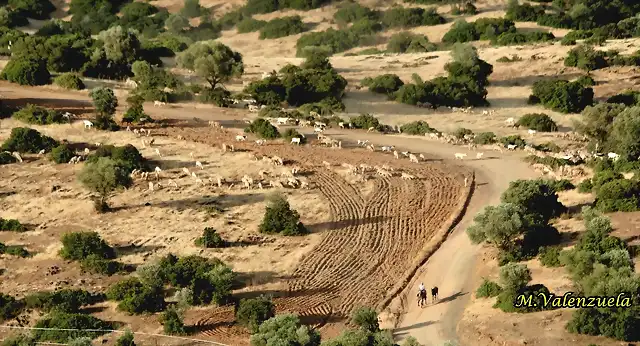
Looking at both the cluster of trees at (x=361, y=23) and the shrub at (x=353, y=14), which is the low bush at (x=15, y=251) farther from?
the shrub at (x=353, y=14)

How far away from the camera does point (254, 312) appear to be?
3800 cm

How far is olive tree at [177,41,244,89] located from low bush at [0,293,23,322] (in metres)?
33.1

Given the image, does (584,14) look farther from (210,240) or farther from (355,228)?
(210,240)

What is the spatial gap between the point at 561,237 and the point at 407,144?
61.4 feet

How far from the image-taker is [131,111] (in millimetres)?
64125

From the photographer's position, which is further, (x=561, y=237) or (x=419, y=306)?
(x=561, y=237)

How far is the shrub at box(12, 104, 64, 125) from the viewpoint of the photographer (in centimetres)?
6272

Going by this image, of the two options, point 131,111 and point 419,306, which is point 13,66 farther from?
point 419,306

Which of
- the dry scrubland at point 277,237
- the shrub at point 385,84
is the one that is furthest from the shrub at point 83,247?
the shrub at point 385,84

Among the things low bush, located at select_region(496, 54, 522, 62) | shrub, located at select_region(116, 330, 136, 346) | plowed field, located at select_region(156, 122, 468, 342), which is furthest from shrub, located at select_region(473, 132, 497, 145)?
shrub, located at select_region(116, 330, 136, 346)

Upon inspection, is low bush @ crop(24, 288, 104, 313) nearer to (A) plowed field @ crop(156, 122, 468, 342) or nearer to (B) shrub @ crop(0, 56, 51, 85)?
(A) plowed field @ crop(156, 122, 468, 342)

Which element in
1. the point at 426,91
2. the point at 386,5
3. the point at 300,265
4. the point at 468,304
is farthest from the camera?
the point at 386,5

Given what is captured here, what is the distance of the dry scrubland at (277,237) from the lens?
39.4m

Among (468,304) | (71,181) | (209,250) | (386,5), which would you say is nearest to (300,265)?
(209,250)
